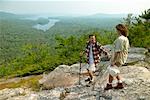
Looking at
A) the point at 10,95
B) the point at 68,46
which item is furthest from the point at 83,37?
the point at 10,95

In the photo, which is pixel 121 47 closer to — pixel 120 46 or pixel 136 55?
pixel 120 46

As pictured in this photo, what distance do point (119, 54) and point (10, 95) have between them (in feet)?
24.2

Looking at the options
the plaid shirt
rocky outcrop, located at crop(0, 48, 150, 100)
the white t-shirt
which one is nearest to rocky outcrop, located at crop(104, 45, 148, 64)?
rocky outcrop, located at crop(0, 48, 150, 100)

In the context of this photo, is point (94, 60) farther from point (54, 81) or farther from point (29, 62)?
point (29, 62)

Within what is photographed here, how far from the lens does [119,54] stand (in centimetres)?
1280

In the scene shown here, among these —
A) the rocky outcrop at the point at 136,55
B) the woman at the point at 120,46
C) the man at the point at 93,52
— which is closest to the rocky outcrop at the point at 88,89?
the man at the point at 93,52

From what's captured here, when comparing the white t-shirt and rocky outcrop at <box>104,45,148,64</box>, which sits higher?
the white t-shirt

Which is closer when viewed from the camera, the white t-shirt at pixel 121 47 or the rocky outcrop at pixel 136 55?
the white t-shirt at pixel 121 47

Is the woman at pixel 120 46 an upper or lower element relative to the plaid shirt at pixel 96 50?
upper

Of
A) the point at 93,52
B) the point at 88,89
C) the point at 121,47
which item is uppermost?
the point at 121,47

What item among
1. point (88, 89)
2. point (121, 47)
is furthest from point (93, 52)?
point (121, 47)

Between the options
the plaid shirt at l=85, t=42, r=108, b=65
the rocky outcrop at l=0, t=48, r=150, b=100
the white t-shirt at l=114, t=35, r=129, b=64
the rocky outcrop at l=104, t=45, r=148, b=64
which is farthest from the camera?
the rocky outcrop at l=104, t=45, r=148, b=64

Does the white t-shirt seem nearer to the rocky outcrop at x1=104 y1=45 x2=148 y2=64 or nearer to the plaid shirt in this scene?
the plaid shirt

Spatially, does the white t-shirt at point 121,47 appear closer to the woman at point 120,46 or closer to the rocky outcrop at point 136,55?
the woman at point 120,46
